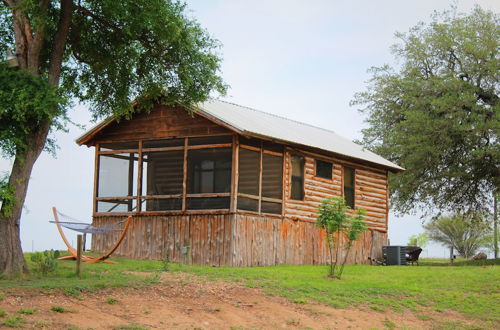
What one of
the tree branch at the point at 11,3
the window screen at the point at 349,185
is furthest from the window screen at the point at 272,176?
the tree branch at the point at 11,3

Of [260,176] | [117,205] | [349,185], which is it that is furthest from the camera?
[349,185]

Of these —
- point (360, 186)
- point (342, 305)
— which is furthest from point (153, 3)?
point (360, 186)

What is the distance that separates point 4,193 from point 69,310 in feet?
15.0

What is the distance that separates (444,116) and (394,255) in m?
9.18

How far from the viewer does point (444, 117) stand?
34594 mm

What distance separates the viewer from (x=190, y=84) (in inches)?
777

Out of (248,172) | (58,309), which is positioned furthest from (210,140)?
(58,309)

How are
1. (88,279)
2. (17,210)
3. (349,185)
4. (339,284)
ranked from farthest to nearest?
(349,185) < (339,284) < (17,210) < (88,279)

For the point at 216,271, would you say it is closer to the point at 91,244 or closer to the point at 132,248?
the point at 132,248

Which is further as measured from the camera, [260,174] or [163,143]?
[163,143]

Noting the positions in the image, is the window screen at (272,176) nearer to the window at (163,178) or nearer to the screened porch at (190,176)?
the screened porch at (190,176)

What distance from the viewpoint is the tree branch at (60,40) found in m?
17.2

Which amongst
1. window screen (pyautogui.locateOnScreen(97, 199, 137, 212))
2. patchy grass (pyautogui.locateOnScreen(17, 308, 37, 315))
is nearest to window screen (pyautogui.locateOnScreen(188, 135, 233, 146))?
window screen (pyautogui.locateOnScreen(97, 199, 137, 212))

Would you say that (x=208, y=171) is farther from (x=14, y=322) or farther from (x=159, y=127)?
(x=14, y=322)
